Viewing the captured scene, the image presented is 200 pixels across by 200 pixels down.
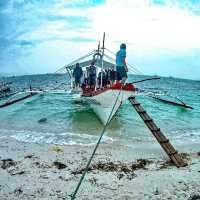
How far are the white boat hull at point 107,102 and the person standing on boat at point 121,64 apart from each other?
2.74 feet

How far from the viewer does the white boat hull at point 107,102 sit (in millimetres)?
15211

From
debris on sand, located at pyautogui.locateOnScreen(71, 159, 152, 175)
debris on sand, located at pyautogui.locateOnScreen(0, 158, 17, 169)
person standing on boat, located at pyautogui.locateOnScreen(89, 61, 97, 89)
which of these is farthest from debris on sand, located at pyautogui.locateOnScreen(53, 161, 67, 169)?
person standing on boat, located at pyautogui.locateOnScreen(89, 61, 97, 89)

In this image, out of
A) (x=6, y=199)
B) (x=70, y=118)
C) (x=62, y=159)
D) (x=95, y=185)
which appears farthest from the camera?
(x=70, y=118)

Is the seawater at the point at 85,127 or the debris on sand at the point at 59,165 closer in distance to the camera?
the debris on sand at the point at 59,165

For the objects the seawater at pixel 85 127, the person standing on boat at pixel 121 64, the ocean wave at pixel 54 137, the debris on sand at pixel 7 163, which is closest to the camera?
the debris on sand at pixel 7 163

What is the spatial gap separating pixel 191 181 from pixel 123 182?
1.77 m

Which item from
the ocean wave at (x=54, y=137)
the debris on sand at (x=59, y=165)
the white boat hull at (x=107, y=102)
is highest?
the white boat hull at (x=107, y=102)

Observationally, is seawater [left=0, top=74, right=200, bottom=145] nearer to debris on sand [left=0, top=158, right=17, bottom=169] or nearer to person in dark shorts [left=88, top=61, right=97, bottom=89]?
person in dark shorts [left=88, top=61, right=97, bottom=89]

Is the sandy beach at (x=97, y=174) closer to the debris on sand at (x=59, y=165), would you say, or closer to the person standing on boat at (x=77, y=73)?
the debris on sand at (x=59, y=165)

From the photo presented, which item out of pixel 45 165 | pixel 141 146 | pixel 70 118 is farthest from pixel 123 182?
pixel 70 118

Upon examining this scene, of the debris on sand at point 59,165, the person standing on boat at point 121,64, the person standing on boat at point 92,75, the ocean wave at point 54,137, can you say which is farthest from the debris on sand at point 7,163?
the person standing on boat at point 92,75

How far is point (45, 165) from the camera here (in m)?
9.27

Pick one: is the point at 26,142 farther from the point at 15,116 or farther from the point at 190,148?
the point at 15,116

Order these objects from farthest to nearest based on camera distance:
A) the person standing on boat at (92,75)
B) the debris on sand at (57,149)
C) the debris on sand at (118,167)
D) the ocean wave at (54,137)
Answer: the person standing on boat at (92,75) < the ocean wave at (54,137) < the debris on sand at (57,149) < the debris on sand at (118,167)
